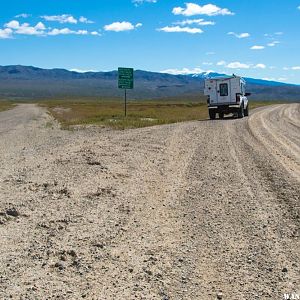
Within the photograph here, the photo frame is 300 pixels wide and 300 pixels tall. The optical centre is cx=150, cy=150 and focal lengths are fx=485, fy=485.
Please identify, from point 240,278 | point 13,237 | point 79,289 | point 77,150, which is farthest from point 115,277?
point 77,150

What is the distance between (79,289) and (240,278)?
147 centimetres

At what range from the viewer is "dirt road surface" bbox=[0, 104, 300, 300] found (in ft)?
14.3

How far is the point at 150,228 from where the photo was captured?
612cm

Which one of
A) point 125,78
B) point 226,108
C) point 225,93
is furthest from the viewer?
point 125,78

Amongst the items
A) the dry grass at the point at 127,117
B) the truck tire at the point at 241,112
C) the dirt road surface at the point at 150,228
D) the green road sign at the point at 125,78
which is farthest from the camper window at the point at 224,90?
the dirt road surface at the point at 150,228

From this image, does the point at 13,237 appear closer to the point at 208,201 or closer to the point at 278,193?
the point at 208,201

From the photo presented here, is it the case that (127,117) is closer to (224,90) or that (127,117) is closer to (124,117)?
(124,117)

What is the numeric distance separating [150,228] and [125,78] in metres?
30.1

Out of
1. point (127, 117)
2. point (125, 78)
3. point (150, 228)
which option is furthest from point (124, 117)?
point (150, 228)

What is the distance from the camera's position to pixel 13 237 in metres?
5.73

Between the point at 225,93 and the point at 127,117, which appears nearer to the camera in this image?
the point at 225,93

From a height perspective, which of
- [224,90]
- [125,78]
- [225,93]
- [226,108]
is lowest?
[226,108]

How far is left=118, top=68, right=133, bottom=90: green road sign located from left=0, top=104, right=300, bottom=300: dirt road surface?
23.8 metres

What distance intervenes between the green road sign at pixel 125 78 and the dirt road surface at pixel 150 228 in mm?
23834
